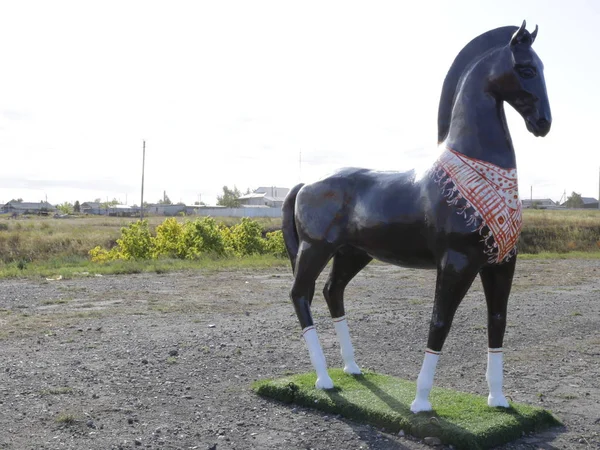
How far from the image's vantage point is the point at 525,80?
4.38 meters

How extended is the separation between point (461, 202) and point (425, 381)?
137 cm

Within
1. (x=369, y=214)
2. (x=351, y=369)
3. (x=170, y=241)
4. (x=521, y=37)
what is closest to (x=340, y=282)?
(x=351, y=369)

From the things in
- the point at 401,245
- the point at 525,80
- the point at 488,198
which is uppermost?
the point at 525,80

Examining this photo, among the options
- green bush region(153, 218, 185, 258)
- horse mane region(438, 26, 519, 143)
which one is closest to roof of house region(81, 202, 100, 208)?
green bush region(153, 218, 185, 258)

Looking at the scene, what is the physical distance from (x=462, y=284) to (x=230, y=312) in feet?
21.2

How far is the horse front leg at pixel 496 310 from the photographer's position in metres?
4.74

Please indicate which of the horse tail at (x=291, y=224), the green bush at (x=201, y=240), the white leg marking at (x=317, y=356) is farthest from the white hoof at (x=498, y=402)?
the green bush at (x=201, y=240)

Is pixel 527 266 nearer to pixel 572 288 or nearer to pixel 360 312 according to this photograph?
pixel 572 288

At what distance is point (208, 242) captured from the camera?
20.0 meters

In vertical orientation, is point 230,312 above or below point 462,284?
below

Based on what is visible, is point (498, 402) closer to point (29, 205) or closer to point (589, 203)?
point (589, 203)

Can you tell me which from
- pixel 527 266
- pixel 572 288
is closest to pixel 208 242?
pixel 527 266

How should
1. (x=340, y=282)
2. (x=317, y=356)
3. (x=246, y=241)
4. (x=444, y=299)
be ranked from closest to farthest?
(x=444, y=299) → (x=317, y=356) → (x=340, y=282) → (x=246, y=241)

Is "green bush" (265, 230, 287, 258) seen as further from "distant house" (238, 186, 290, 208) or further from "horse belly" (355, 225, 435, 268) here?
"distant house" (238, 186, 290, 208)
